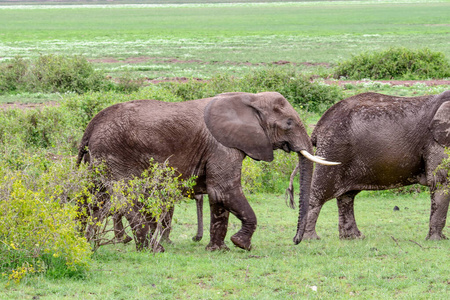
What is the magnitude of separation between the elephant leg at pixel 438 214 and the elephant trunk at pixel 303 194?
7.15ft

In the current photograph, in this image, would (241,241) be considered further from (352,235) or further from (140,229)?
(352,235)

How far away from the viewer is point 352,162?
11.0 m

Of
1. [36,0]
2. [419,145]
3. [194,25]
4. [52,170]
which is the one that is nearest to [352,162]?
[419,145]

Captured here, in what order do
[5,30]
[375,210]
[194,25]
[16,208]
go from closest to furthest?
1. [16,208]
2. [375,210]
3. [5,30]
4. [194,25]

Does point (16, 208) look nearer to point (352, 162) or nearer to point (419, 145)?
point (352, 162)

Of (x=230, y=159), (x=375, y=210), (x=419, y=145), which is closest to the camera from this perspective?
(x=230, y=159)

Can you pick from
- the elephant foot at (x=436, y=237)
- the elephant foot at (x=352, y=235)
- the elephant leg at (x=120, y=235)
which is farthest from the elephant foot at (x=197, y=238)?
the elephant foot at (x=436, y=237)

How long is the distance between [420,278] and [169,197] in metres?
3.41

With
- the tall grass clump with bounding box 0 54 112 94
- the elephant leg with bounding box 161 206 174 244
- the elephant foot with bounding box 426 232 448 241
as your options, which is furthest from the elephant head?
the tall grass clump with bounding box 0 54 112 94

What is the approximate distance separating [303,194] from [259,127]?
117 cm

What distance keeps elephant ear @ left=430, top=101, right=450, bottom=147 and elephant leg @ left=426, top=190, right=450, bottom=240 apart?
2.66 ft

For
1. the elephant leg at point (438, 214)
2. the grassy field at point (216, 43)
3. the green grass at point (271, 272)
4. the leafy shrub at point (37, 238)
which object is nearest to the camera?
the green grass at point (271, 272)

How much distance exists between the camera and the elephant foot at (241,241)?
31.8 feet

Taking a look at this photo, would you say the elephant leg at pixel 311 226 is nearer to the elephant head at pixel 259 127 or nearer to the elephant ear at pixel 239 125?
the elephant head at pixel 259 127
